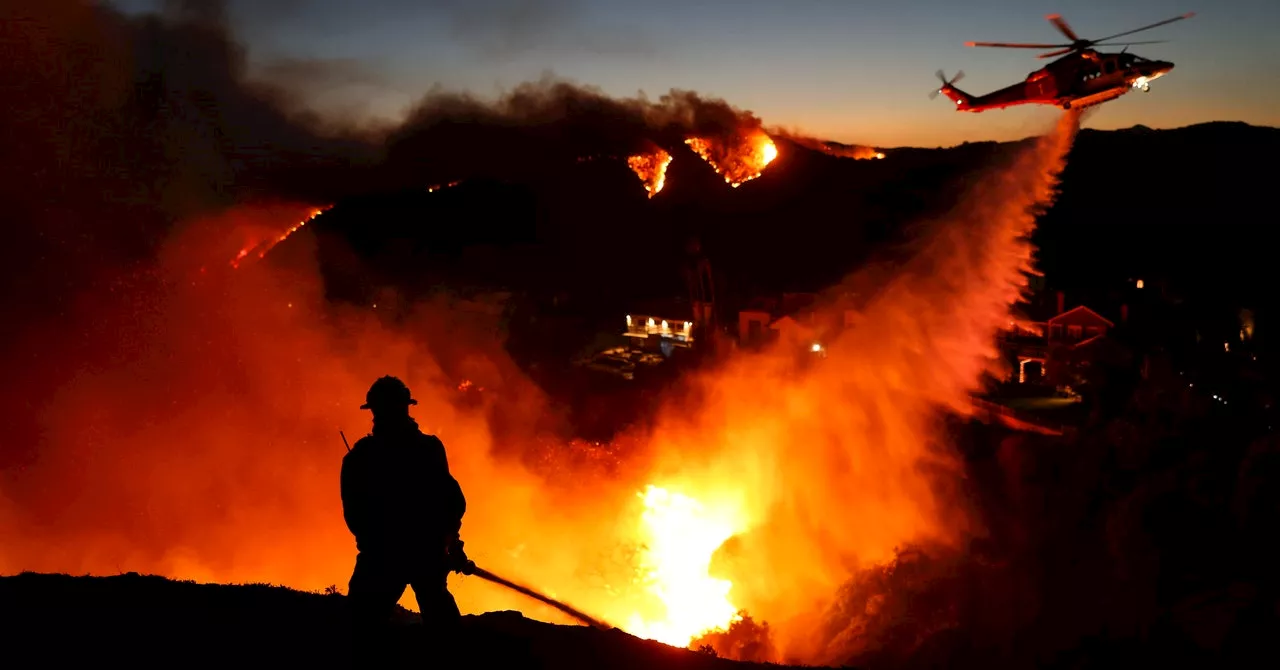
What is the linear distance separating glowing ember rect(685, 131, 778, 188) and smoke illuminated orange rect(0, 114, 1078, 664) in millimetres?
23638

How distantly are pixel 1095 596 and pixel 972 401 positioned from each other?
29.1 ft

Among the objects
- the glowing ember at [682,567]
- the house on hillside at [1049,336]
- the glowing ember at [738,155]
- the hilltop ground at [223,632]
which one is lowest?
the glowing ember at [682,567]

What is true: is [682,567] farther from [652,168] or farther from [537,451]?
[652,168]

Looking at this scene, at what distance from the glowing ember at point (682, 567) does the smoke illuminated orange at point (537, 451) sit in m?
0.08

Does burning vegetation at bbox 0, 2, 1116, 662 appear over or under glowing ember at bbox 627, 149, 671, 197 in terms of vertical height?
under

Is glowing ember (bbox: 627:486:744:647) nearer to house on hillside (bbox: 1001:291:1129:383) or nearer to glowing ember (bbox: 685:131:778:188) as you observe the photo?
house on hillside (bbox: 1001:291:1129:383)

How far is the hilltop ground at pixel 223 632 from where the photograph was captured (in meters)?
5.06

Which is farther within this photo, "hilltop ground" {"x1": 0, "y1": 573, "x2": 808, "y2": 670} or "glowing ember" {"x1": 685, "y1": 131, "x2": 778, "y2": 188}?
"glowing ember" {"x1": 685, "y1": 131, "x2": 778, "y2": 188}

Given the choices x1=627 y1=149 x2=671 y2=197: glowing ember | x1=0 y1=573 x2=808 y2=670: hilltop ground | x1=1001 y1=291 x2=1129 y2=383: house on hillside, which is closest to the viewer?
x1=0 y1=573 x2=808 y2=670: hilltop ground

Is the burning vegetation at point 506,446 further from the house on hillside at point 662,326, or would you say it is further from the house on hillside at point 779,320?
the house on hillside at point 662,326

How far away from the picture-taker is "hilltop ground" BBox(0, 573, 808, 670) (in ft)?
16.6

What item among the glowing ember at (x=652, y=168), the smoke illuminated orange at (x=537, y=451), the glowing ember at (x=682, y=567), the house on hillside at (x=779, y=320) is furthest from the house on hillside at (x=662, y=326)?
the glowing ember at (x=652, y=168)

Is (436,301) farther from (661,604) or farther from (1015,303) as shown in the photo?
(1015,303)

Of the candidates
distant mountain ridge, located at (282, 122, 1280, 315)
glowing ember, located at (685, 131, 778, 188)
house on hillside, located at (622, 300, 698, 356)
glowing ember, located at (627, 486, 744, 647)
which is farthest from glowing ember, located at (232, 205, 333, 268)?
glowing ember, located at (685, 131, 778, 188)
